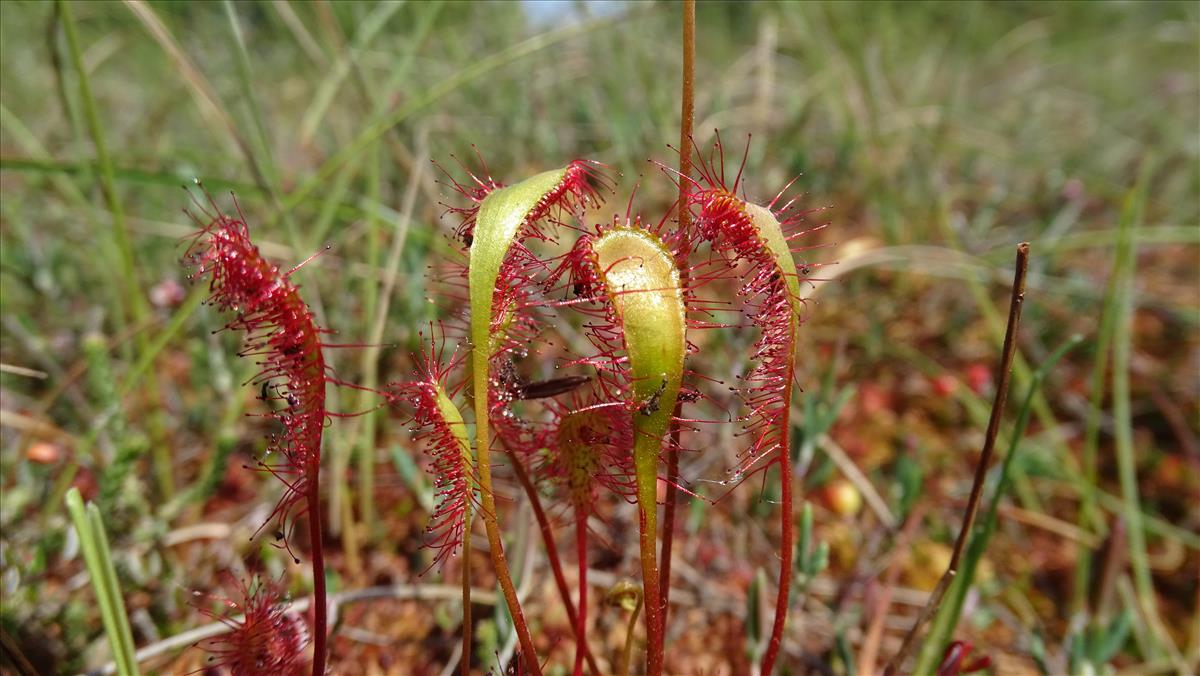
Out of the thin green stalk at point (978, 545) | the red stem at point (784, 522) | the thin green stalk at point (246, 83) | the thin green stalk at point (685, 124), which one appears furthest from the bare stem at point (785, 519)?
the thin green stalk at point (246, 83)

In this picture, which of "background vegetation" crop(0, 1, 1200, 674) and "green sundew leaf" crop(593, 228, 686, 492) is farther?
"background vegetation" crop(0, 1, 1200, 674)

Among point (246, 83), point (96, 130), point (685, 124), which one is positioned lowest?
point (685, 124)

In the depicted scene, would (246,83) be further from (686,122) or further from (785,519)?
(785,519)

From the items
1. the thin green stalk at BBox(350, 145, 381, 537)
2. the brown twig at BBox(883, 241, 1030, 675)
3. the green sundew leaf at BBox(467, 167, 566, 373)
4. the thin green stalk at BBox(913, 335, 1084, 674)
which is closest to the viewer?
the green sundew leaf at BBox(467, 167, 566, 373)

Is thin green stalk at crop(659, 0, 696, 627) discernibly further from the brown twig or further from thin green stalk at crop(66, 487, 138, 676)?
thin green stalk at crop(66, 487, 138, 676)

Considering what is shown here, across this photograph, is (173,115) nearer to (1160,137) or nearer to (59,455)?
(59,455)

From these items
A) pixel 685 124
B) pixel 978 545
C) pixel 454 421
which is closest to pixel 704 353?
pixel 978 545

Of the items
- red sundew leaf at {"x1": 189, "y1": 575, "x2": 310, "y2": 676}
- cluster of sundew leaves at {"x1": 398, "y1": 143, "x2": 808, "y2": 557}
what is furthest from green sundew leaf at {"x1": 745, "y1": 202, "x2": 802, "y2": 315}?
red sundew leaf at {"x1": 189, "y1": 575, "x2": 310, "y2": 676}
